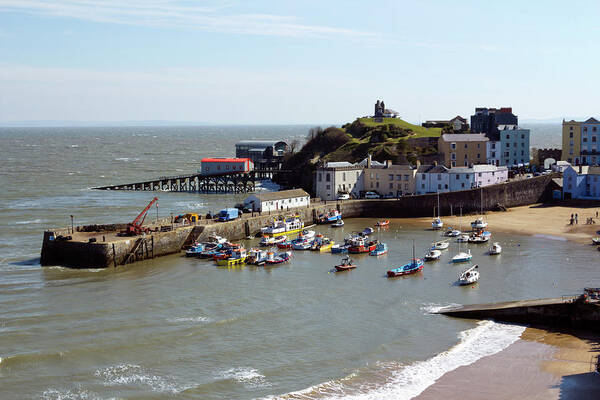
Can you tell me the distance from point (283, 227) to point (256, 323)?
92.3 feet

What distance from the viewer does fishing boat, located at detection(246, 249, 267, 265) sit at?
186 feet

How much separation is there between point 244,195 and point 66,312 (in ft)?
196

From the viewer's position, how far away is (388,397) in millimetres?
31125

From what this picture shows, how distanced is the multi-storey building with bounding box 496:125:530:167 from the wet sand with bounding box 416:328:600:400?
67.2 m

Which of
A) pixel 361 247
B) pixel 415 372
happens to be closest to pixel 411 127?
pixel 361 247

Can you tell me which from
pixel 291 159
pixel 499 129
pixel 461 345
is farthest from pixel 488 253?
pixel 291 159

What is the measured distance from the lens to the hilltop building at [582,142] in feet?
322

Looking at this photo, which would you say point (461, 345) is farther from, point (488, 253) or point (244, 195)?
point (244, 195)

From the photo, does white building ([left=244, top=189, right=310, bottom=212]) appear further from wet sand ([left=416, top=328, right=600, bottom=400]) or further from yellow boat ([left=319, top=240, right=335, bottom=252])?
wet sand ([left=416, top=328, right=600, bottom=400])

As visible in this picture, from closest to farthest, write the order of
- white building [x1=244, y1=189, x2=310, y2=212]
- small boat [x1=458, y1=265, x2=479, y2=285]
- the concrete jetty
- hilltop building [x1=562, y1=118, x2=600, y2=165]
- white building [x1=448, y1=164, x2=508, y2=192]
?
the concrete jetty, small boat [x1=458, y1=265, x2=479, y2=285], white building [x1=244, y1=189, x2=310, y2=212], white building [x1=448, y1=164, x2=508, y2=192], hilltop building [x1=562, y1=118, x2=600, y2=165]

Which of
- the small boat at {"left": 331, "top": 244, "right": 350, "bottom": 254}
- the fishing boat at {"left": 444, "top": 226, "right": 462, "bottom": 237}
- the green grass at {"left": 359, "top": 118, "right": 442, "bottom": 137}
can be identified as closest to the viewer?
the small boat at {"left": 331, "top": 244, "right": 350, "bottom": 254}

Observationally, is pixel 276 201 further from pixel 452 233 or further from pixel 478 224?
pixel 478 224

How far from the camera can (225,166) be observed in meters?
111

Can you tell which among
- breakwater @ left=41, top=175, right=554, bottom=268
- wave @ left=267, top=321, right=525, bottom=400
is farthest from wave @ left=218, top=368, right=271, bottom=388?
breakwater @ left=41, top=175, right=554, bottom=268
